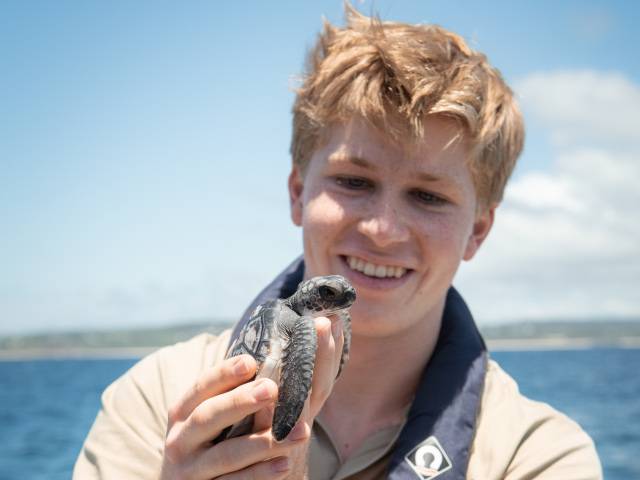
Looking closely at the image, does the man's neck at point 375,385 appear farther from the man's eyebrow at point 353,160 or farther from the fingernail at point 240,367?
the fingernail at point 240,367

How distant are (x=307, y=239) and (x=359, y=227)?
0.28 metres

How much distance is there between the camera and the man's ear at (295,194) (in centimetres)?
326

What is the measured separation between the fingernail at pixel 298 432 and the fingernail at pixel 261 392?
7.3 inches

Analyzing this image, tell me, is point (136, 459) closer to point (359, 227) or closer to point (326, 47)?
point (359, 227)

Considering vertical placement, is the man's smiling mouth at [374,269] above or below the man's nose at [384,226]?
below

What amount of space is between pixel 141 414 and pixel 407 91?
1.80m

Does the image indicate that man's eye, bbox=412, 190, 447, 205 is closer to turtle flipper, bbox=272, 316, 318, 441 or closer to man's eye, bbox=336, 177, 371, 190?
man's eye, bbox=336, 177, 371, 190

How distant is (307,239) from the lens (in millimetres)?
2971

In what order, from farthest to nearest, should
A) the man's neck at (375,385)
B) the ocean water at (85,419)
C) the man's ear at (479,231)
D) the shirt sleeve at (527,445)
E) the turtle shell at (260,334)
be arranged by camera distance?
the ocean water at (85,419), the man's ear at (479,231), the man's neck at (375,385), the shirt sleeve at (527,445), the turtle shell at (260,334)

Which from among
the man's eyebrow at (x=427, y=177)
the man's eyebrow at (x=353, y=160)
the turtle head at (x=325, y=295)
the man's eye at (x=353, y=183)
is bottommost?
the turtle head at (x=325, y=295)

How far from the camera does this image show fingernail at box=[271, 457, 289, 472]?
2.09 meters

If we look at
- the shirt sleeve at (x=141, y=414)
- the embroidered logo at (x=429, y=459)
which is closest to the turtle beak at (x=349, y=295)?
the embroidered logo at (x=429, y=459)

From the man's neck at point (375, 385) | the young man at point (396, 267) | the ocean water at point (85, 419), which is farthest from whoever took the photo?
the ocean water at point (85, 419)

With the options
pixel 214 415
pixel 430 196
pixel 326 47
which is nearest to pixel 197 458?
pixel 214 415
